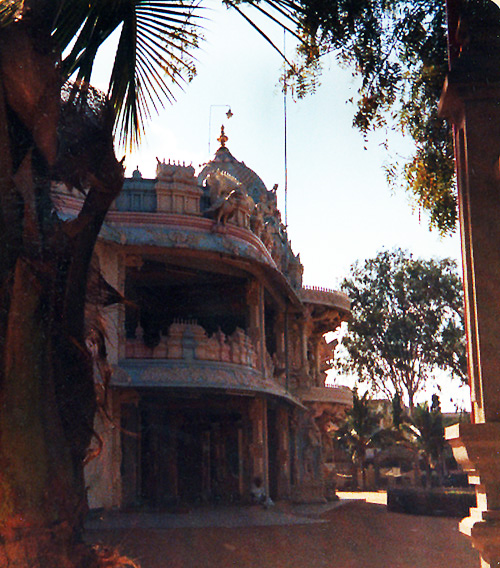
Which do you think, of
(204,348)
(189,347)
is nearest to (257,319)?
(204,348)

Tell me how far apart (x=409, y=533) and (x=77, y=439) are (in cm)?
1436

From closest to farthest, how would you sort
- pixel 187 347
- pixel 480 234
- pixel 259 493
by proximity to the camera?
pixel 480 234 → pixel 187 347 → pixel 259 493

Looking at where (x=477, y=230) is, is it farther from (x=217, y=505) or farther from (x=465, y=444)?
(x=217, y=505)

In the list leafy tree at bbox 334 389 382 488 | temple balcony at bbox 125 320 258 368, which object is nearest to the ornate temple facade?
temple balcony at bbox 125 320 258 368

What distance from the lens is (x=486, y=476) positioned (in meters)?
5.25

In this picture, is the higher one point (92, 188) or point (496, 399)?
point (92, 188)

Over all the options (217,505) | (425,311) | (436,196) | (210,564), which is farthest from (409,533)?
(425,311)

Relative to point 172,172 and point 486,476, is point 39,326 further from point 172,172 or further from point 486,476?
point 172,172

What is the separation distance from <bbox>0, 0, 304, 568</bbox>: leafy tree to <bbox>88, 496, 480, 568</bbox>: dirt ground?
6508 mm

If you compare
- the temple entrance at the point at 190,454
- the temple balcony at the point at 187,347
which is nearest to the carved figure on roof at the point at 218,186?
the temple balcony at the point at 187,347

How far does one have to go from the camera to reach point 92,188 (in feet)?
18.5

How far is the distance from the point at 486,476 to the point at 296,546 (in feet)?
33.6

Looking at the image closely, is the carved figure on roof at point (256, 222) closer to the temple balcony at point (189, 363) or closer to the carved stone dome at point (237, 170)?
the temple balcony at point (189, 363)

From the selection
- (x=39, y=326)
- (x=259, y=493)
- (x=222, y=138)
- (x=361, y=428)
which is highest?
(x=222, y=138)
